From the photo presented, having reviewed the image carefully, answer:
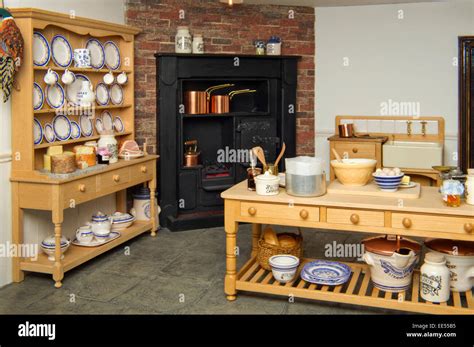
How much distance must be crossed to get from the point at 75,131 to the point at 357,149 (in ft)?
9.59

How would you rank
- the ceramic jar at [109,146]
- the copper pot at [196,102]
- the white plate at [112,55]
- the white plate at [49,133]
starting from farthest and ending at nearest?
the copper pot at [196,102] → the white plate at [112,55] → the ceramic jar at [109,146] → the white plate at [49,133]

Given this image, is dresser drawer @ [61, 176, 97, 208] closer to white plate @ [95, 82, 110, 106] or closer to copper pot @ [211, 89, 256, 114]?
white plate @ [95, 82, 110, 106]

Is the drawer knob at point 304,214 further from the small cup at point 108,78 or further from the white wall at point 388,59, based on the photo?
the white wall at point 388,59

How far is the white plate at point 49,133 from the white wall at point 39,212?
1.14 ft

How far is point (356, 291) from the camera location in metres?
3.87

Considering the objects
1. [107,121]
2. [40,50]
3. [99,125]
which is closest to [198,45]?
[107,121]

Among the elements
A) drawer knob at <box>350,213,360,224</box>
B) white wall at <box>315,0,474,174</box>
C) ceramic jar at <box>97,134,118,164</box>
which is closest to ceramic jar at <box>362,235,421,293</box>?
drawer knob at <box>350,213,360,224</box>

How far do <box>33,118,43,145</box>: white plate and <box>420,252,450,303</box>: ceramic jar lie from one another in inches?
115

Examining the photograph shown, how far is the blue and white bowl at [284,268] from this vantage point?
11.8 feet

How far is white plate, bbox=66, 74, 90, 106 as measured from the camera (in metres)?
4.68

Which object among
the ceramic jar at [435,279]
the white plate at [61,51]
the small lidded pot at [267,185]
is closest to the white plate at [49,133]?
the white plate at [61,51]

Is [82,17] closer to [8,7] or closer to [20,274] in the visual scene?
[8,7]
